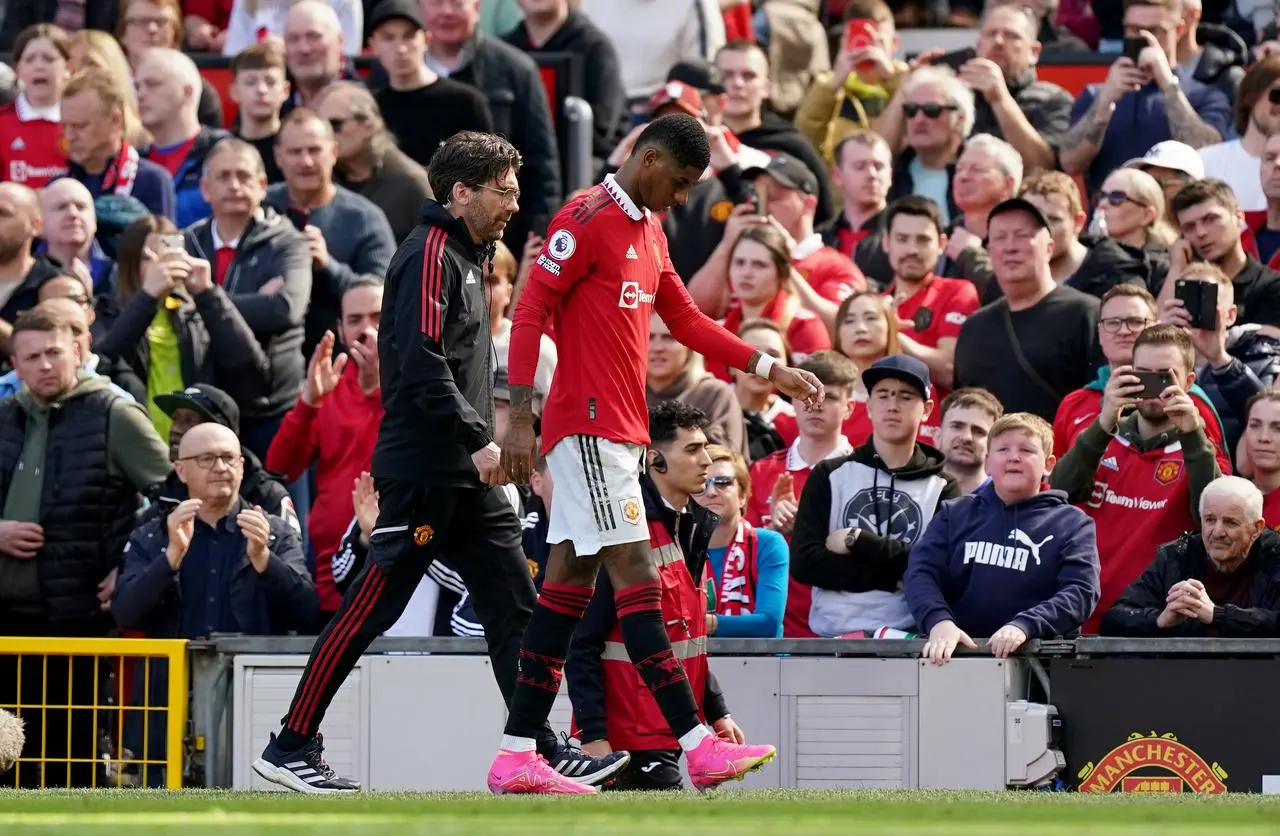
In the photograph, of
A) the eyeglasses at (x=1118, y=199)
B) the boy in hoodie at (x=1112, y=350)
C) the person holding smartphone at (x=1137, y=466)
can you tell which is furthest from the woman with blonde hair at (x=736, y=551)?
the eyeglasses at (x=1118, y=199)

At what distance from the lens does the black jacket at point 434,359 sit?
7809 mm

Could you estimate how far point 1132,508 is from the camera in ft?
32.6

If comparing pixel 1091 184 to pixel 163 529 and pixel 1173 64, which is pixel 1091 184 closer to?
pixel 1173 64

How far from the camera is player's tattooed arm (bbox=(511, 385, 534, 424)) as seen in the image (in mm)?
7660

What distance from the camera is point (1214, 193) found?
11.1 m

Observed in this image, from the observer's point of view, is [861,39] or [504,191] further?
[861,39]

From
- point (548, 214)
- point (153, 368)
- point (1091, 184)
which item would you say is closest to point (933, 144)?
point (1091, 184)

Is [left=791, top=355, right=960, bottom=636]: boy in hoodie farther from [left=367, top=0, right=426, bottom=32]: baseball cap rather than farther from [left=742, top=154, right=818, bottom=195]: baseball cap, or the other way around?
[left=367, top=0, right=426, bottom=32]: baseball cap

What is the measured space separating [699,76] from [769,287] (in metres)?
2.19

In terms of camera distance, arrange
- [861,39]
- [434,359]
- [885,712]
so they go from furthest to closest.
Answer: [861,39] → [885,712] → [434,359]

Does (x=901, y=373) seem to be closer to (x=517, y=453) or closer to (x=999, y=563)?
(x=999, y=563)

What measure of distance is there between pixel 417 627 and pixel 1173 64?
6.47m

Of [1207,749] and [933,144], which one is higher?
[933,144]

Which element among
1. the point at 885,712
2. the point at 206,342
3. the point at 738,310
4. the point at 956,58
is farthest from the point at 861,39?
the point at 885,712
